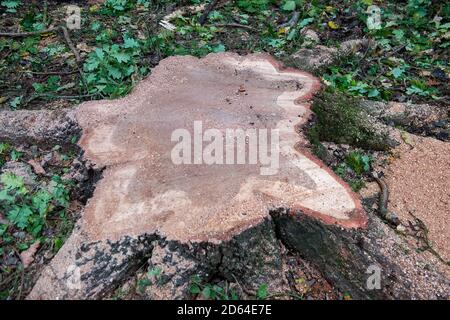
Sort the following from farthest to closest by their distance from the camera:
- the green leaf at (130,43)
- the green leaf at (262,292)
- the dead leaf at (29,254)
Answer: the green leaf at (130,43)
the dead leaf at (29,254)
the green leaf at (262,292)

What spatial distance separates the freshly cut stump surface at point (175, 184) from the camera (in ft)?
6.34

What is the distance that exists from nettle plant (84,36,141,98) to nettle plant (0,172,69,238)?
989 mm

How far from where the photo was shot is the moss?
112 inches

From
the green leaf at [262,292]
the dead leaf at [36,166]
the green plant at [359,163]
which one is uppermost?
the green plant at [359,163]

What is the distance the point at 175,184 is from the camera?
6.89ft

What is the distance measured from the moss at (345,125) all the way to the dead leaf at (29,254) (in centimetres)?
183

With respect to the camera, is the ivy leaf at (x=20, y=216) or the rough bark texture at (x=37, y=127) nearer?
the ivy leaf at (x=20, y=216)

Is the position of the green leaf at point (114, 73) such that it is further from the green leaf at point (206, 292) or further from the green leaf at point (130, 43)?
the green leaf at point (206, 292)

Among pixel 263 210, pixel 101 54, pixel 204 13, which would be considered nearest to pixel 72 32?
pixel 101 54

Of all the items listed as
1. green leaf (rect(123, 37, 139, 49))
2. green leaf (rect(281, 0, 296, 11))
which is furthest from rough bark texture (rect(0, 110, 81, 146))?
green leaf (rect(281, 0, 296, 11))

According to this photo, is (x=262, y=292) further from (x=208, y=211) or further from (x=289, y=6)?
(x=289, y=6)

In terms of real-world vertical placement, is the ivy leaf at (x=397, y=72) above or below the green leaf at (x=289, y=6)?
below

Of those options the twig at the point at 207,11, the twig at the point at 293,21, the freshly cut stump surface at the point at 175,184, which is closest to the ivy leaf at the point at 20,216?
the freshly cut stump surface at the point at 175,184

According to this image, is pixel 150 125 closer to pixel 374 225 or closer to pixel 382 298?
pixel 374 225
